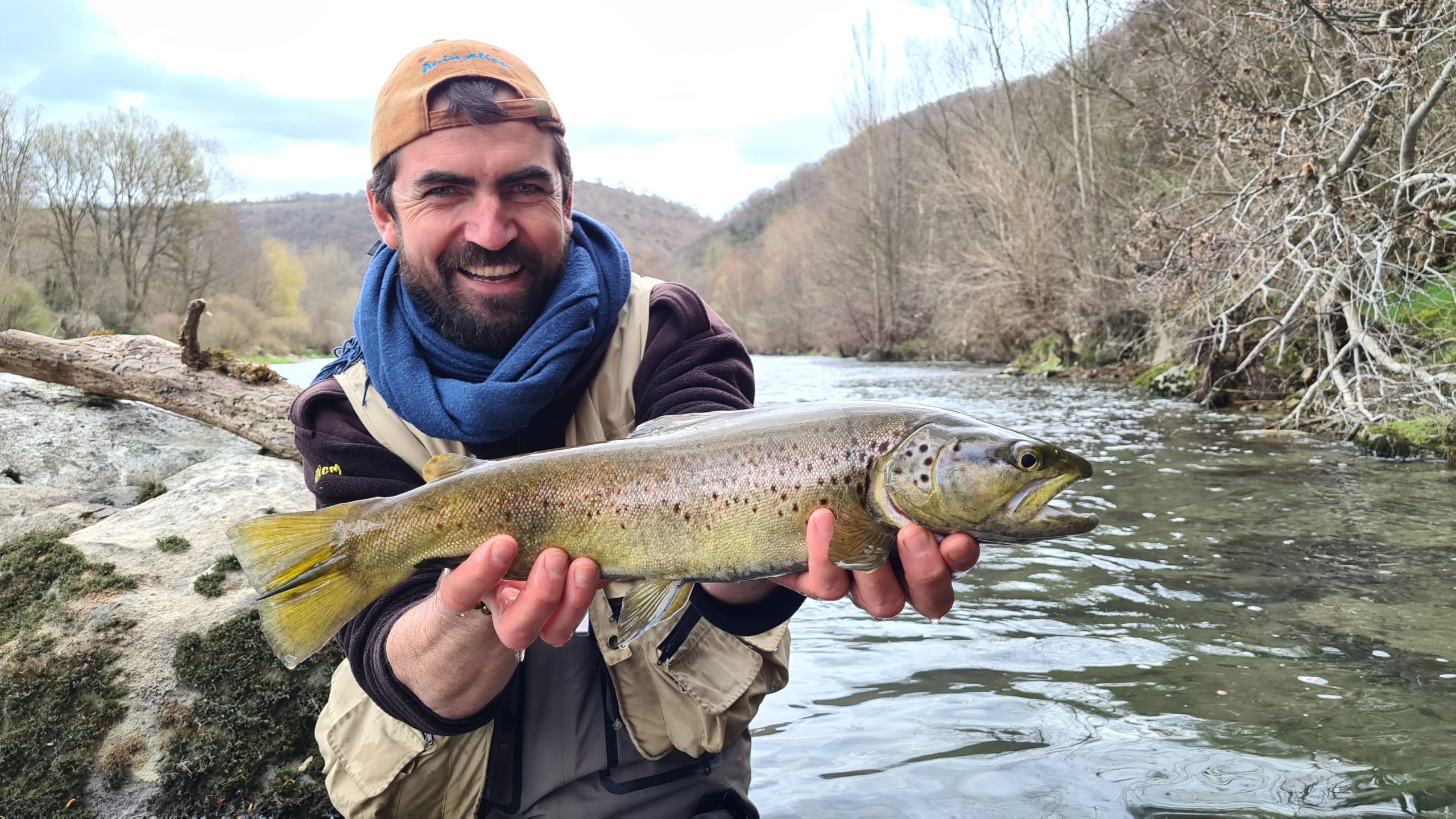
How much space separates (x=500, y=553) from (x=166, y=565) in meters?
2.61

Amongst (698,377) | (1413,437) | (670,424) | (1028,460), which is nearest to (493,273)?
(698,377)

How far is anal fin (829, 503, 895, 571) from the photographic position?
2.15m

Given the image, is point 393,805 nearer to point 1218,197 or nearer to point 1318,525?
point 1318,525

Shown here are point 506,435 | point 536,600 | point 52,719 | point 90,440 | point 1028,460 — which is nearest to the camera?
point 1028,460

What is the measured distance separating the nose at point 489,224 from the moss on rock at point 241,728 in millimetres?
1854

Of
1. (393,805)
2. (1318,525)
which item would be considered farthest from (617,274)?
(1318,525)

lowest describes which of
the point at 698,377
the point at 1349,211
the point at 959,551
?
the point at 959,551

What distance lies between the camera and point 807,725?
4504 mm

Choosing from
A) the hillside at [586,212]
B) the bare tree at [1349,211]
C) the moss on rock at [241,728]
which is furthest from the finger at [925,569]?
the hillside at [586,212]

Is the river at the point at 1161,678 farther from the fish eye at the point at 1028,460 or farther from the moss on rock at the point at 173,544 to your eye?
the moss on rock at the point at 173,544

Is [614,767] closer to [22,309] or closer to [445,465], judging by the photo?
[445,465]

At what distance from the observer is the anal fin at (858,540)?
2.15 meters

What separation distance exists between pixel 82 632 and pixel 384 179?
2104mm

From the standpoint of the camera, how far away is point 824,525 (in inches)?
85.0
